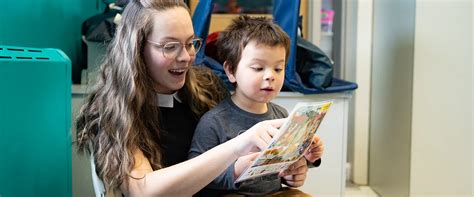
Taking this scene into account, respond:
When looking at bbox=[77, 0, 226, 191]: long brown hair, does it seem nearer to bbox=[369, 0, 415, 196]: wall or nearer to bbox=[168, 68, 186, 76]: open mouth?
bbox=[168, 68, 186, 76]: open mouth

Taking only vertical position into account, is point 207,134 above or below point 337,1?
below

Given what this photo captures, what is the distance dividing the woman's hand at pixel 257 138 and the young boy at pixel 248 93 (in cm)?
20

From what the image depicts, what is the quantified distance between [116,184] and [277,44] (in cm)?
54

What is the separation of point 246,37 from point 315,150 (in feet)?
1.15

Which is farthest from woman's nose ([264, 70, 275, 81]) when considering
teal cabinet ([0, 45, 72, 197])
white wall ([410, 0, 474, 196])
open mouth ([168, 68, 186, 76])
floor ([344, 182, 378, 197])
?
floor ([344, 182, 378, 197])

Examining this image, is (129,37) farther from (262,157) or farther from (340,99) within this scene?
(340,99)

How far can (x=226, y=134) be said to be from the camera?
1157mm

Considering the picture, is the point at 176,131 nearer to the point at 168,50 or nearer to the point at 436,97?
the point at 168,50

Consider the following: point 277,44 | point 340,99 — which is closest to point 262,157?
point 277,44

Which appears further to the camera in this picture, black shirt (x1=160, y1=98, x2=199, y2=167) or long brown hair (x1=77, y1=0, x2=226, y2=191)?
black shirt (x1=160, y1=98, x2=199, y2=167)

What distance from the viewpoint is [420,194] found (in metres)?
2.09

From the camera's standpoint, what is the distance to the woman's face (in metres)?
1.09

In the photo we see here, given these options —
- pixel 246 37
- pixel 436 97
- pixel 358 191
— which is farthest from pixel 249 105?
pixel 358 191

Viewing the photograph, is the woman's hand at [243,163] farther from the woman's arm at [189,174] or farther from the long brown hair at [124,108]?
the long brown hair at [124,108]
